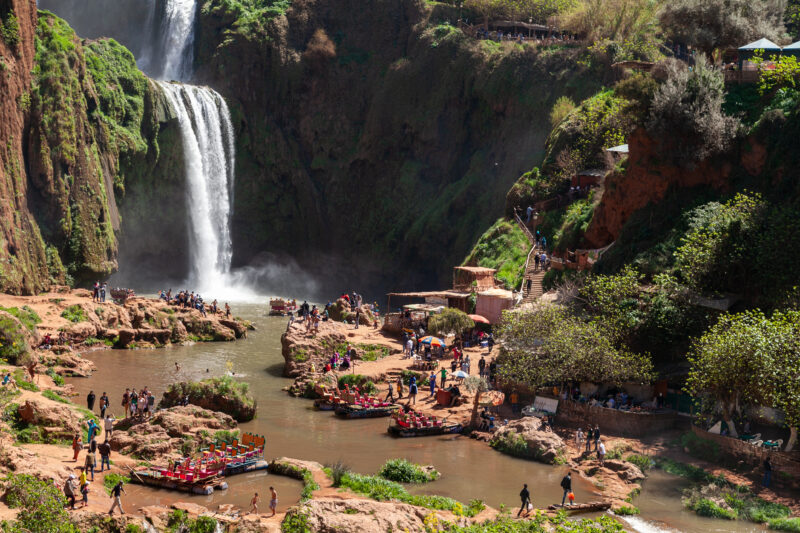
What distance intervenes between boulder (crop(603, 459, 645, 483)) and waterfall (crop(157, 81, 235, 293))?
50269mm

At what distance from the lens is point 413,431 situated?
34875 mm

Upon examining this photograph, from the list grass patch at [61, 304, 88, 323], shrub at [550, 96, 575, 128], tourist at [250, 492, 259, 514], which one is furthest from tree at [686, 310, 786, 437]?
shrub at [550, 96, 575, 128]

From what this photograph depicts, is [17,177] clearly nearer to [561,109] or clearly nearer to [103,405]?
[103,405]

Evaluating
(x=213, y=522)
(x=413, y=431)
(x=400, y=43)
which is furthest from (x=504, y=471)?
(x=400, y=43)

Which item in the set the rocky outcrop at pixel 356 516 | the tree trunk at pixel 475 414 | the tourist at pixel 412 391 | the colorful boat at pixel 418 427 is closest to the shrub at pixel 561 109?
the tourist at pixel 412 391

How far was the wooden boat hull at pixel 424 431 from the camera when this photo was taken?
3478cm

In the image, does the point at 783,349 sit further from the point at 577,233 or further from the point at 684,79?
the point at 577,233

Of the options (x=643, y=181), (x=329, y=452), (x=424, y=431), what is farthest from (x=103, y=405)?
(x=643, y=181)

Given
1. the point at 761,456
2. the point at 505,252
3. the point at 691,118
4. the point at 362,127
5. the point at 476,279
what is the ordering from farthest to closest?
the point at 362,127, the point at 505,252, the point at 476,279, the point at 691,118, the point at 761,456

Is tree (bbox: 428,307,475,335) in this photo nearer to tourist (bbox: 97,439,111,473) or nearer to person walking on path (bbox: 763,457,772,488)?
person walking on path (bbox: 763,457,772,488)

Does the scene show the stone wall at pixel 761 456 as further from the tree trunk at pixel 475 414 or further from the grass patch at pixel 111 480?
the grass patch at pixel 111 480

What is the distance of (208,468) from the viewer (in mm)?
27969

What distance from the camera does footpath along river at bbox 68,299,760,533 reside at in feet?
87.4

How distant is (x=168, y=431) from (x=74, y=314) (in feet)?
67.6
